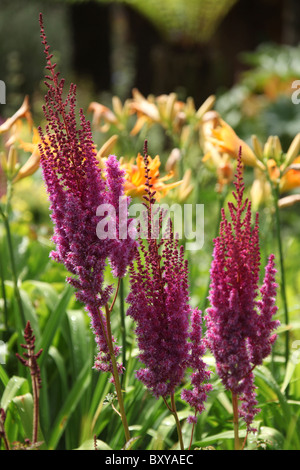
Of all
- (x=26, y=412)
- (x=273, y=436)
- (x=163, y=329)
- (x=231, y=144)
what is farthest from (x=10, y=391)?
(x=231, y=144)

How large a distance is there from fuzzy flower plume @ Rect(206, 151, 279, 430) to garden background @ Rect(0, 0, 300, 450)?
14cm

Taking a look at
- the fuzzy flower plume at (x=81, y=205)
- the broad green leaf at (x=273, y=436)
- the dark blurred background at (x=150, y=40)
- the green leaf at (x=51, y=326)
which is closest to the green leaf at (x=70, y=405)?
the green leaf at (x=51, y=326)

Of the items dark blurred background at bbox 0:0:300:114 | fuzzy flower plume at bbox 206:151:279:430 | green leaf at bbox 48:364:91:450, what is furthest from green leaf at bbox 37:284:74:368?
dark blurred background at bbox 0:0:300:114

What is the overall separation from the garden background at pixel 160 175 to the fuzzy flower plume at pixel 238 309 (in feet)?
0.46

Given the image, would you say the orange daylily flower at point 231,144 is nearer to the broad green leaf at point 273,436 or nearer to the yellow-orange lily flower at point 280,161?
the yellow-orange lily flower at point 280,161

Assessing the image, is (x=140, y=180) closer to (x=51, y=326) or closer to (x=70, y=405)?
(x=51, y=326)

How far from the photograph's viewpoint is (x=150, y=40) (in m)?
8.81

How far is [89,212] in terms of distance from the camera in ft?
3.53

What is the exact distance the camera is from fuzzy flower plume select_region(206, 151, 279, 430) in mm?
1109

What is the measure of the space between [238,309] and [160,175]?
3.05 metres

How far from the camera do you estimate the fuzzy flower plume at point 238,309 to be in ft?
3.64

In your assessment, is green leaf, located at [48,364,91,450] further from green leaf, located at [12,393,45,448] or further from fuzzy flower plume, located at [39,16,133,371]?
fuzzy flower plume, located at [39,16,133,371]
